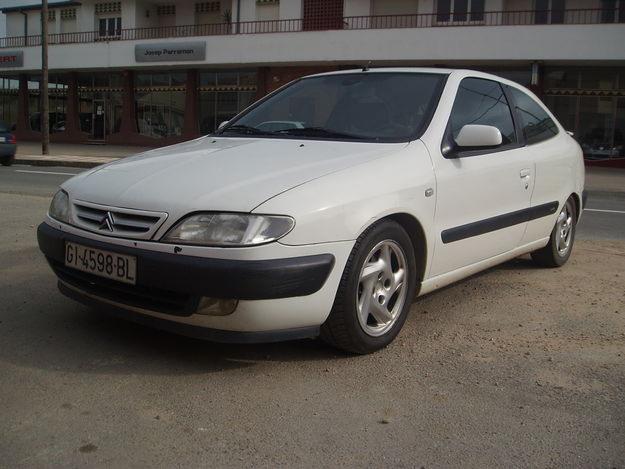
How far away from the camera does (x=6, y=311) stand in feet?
12.8

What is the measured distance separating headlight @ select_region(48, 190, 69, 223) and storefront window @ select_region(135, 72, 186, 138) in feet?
83.8

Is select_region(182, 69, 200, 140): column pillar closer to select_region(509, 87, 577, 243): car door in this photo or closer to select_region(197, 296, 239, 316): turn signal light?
select_region(509, 87, 577, 243): car door

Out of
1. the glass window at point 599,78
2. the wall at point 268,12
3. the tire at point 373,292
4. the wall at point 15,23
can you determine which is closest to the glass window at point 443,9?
the glass window at point 599,78

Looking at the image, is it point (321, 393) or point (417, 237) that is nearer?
point (321, 393)

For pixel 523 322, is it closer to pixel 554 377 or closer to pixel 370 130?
pixel 554 377

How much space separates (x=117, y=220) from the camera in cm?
304

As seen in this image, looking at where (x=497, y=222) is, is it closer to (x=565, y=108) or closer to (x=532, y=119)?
(x=532, y=119)

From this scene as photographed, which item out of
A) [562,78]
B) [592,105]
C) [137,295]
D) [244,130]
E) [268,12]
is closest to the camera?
[137,295]

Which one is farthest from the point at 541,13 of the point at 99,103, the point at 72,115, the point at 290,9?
the point at 72,115

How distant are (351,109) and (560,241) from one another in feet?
7.84

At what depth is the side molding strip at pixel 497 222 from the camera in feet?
12.2

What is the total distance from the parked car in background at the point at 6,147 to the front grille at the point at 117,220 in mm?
15532

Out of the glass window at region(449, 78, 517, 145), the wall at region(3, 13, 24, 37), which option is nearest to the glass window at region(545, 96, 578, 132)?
the glass window at region(449, 78, 517, 145)

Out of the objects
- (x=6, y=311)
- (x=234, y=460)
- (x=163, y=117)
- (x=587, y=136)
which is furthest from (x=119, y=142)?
(x=234, y=460)
